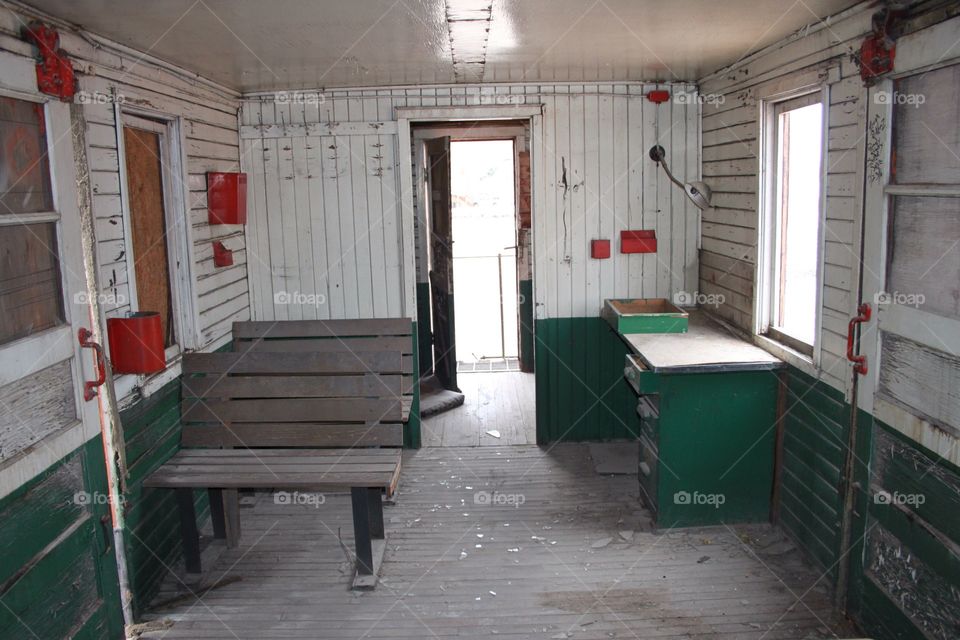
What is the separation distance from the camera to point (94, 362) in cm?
341

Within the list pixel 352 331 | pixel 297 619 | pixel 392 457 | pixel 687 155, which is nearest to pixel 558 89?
pixel 687 155

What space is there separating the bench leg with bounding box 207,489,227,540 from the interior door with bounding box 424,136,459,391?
3413mm

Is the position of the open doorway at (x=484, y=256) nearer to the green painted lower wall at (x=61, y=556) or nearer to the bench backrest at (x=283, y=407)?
the bench backrest at (x=283, y=407)

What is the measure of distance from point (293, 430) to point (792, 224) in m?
3.21

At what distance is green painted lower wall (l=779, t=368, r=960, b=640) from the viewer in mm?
2945

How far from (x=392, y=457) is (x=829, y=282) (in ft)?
8.22

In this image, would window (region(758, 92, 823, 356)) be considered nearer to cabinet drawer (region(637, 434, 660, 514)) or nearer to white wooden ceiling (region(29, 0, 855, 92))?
white wooden ceiling (region(29, 0, 855, 92))

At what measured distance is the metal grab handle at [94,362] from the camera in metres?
3.33

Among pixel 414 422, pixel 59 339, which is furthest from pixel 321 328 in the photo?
pixel 59 339

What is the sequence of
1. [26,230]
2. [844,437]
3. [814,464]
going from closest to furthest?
1. [26,230]
2. [844,437]
3. [814,464]

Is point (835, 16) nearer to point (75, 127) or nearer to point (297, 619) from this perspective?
point (75, 127)

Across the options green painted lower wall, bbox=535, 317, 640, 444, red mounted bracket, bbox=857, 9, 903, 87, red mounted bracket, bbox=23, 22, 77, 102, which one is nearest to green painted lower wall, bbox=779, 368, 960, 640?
red mounted bracket, bbox=857, 9, 903, 87

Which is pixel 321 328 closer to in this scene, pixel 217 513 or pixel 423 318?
pixel 217 513

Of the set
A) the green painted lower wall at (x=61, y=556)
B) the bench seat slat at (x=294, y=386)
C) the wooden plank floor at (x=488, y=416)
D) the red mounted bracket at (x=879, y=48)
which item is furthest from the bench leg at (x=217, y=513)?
the red mounted bracket at (x=879, y=48)
